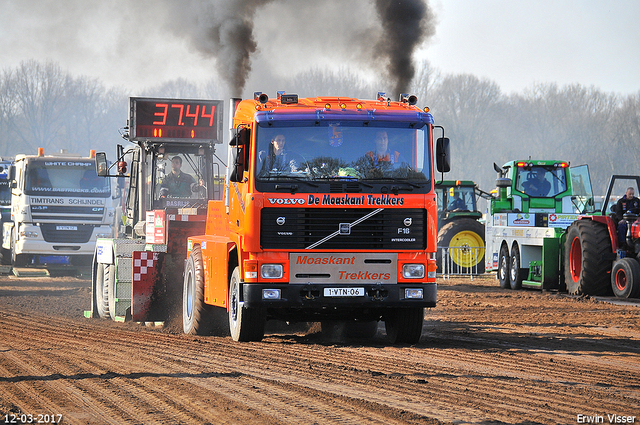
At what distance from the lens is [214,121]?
1555 cm

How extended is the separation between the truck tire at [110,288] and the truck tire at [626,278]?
936 centimetres

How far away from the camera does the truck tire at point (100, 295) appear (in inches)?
593

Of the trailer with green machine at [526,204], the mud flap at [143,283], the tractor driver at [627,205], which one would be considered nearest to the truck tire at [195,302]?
the mud flap at [143,283]

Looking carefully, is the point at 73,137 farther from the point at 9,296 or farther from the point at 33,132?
the point at 9,296

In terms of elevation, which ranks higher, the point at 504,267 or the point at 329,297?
the point at 504,267

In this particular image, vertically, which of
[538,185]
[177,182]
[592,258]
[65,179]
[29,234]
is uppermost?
[65,179]

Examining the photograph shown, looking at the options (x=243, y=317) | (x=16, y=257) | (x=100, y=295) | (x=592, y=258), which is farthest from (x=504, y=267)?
(x=16, y=257)

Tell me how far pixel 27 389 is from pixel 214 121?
9.00 metres

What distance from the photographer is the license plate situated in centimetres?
962

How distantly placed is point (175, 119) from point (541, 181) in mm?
10869

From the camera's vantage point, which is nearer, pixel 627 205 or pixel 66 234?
pixel 627 205

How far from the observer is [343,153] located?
32.0ft

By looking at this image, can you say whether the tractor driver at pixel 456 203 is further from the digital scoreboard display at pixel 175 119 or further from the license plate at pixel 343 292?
the license plate at pixel 343 292

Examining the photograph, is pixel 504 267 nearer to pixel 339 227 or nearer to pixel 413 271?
pixel 413 271
